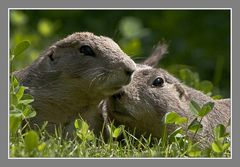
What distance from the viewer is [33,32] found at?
14.1 metres

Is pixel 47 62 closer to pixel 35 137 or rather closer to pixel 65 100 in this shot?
pixel 65 100

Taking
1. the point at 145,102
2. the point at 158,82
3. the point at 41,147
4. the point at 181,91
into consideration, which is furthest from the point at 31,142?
the point at 181,91

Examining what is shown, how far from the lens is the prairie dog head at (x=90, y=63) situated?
719 cm

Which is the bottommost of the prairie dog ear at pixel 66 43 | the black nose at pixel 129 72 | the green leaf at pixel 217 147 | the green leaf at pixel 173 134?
the green leaf at pixel 217 147

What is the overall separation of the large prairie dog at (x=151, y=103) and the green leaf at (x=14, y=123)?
1.08m

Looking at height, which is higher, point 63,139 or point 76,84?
point 76,84

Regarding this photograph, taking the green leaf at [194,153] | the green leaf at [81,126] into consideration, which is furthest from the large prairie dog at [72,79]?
the green leaf at [194,153]

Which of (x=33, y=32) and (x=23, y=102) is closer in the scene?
(x=23, y=102)

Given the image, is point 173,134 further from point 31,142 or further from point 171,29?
point 171,29

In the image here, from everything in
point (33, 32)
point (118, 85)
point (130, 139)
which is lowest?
point (130, 139)

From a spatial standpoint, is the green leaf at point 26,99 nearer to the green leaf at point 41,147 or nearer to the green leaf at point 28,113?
the green leaf at point 28,113

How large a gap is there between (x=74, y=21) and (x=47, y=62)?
795cm

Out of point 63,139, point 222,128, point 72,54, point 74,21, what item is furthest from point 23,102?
point 74,21

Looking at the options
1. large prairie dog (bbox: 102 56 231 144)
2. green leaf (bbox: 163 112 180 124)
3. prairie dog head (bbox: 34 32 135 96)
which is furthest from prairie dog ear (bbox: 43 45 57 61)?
green leaf (bbox: 163 112 180 124)
